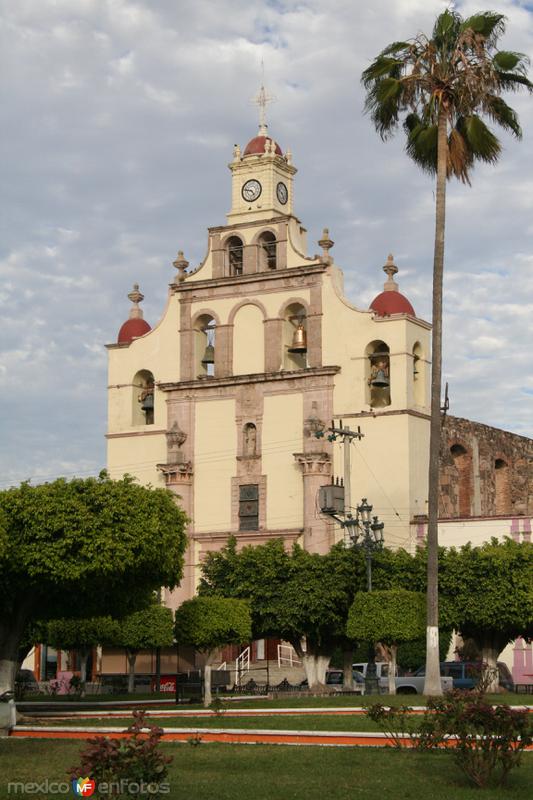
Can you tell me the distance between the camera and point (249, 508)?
5741cm

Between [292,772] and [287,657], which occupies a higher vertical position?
[292,772]

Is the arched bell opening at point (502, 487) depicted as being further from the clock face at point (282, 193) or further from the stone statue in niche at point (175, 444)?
the clock face at point (282, 193)

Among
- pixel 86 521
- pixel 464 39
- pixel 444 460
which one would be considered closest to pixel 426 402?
pixel 444 460

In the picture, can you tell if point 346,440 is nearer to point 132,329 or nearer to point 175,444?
point 175,444

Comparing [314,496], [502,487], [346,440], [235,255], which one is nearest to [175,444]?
[314,496]

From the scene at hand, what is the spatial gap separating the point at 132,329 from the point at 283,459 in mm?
11199

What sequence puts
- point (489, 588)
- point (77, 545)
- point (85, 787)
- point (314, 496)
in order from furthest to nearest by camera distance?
point (314, 496) < point (489, 588) < point (77, 545) < point (85, 787)

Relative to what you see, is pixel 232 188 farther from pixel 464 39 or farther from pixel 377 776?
pixel 377 776

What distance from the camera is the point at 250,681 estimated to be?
53.1m

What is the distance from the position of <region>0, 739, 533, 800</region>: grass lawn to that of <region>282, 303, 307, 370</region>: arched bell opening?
3621 cm

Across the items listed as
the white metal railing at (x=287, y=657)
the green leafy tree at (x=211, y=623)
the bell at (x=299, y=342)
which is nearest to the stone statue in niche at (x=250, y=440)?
the bell at (x=299, y=342)

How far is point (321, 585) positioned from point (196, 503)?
47.6ft

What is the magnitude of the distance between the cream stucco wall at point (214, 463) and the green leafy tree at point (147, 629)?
10139mm

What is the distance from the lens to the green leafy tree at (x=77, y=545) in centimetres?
3197
